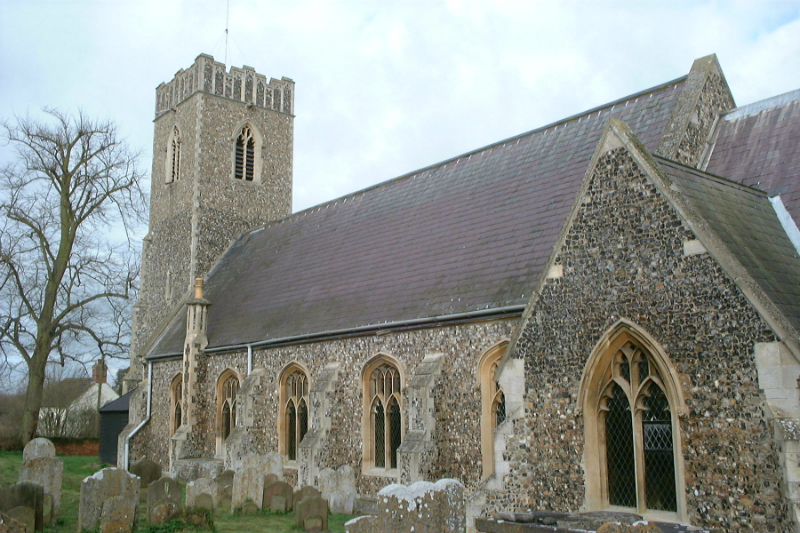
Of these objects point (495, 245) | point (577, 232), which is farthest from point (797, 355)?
point (495, 245)

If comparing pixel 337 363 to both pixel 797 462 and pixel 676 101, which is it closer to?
pixel 676 101

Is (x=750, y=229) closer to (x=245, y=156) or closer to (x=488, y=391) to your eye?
(x=488, y=391)

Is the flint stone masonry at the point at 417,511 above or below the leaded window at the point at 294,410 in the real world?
below

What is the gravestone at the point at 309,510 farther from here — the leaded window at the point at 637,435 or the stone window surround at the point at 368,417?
the leaded window at the point at 637,435

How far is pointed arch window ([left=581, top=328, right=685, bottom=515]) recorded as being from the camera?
8703 mm

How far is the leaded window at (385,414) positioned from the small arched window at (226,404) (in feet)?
19.9

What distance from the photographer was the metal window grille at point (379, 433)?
15.9 m

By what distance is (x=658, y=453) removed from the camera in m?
8.81

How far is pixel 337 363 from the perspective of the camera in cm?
1673

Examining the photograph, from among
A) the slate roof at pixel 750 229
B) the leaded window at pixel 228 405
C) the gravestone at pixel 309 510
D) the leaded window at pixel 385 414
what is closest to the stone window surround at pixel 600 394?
the slate roof at pixel 750 229

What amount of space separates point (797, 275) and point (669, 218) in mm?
1818

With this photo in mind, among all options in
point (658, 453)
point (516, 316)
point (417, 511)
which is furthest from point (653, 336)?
point (516, 316)

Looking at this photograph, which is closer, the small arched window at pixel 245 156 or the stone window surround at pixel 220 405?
the stone window surround at pixel 220 405

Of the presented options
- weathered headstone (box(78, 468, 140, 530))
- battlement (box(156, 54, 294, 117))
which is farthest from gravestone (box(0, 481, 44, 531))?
battlement (box(156, 54, 294, 117))
